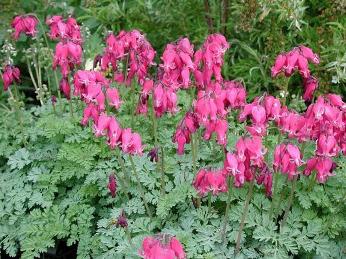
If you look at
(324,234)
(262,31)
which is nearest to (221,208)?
(324,234)

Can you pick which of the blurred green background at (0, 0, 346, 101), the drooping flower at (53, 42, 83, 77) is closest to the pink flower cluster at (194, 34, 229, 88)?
the drooping flower at (53, 42, 83, 77)

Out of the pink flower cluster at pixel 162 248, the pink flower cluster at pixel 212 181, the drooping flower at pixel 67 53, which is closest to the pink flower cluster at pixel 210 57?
the pink flower cluster at pixel 212 181

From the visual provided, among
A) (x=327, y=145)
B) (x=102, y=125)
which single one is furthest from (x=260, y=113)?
Answer: (x=102, y=125)

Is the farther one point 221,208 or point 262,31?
point 262,31

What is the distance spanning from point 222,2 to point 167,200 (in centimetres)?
269

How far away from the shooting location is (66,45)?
3.29m

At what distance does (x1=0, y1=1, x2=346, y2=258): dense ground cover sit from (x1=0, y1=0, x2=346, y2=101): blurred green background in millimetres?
67

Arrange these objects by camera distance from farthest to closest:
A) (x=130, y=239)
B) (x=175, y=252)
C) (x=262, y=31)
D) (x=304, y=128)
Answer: (x=262, y=31)
(x=130, y=239)
(x=304, y=128)
(x=175, y=252)

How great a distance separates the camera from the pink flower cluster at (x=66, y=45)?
10.8ft

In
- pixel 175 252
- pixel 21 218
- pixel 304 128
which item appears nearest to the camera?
pixel 175 252

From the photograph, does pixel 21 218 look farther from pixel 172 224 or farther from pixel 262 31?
pixel 262 31

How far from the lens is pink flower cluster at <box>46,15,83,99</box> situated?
10.8 feet

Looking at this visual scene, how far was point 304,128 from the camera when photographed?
8.54 ft

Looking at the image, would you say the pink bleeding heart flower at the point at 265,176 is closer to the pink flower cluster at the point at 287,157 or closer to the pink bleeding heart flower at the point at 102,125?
the pink flower cluster at the point at 287,157
